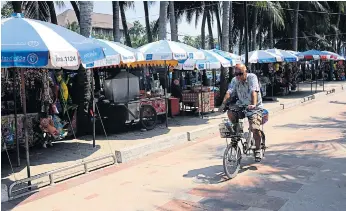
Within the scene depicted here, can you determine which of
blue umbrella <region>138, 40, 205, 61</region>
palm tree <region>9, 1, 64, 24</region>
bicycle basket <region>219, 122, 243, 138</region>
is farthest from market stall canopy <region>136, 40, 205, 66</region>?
palm tree <region>9, 1, 64, 24</region>

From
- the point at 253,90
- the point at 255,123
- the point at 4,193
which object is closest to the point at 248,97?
the point at 253,90

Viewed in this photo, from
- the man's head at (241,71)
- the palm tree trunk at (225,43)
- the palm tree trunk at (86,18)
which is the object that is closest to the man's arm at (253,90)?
the man's head at (241,71)

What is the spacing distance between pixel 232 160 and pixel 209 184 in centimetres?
60

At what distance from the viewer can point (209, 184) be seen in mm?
5781

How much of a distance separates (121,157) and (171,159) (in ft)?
3.26

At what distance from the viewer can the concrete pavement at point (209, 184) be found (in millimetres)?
5000

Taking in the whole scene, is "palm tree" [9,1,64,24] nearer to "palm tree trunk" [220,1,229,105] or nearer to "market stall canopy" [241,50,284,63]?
"palm tree trunk" [220,1,229,105]

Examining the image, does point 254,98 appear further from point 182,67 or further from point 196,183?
point 182,67

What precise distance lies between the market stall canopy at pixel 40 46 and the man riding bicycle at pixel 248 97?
2396 millimetres

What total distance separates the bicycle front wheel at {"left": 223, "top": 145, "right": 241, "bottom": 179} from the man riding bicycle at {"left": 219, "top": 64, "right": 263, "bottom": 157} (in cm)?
46

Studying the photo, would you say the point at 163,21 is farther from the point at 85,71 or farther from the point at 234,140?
the point at 234,140

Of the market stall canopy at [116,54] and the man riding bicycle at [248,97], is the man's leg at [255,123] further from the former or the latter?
the market stall canopy at [116,54]

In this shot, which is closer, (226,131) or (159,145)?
(226,131)

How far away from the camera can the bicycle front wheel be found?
5949 millimetres
